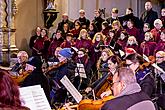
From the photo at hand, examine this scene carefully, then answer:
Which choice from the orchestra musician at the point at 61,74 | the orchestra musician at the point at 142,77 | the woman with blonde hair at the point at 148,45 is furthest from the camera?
the woman with blonde hair at the point at 148,45

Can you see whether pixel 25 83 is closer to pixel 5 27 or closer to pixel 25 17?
pixel 5 27

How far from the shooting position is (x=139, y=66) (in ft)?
17.4

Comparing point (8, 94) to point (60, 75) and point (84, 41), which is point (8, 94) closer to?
point (60, 75)

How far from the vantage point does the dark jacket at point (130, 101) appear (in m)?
2.79

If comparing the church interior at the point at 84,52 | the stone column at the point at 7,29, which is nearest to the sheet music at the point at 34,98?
the church interior at the point at 84,52

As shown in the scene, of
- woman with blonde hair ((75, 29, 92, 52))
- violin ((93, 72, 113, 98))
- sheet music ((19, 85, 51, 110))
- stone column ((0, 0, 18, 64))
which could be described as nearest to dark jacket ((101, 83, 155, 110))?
sheet music ((19, 85, 51, 110))

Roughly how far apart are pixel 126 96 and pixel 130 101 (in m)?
0.05

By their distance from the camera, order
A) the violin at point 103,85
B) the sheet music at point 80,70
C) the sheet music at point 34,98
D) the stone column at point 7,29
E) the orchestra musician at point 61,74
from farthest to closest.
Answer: the stone column at point 7,29 → the sheet music at point 80,70 → the orchestra musician at point 61,74 → the violin at point 103,85 → the sheet music at point 34,98

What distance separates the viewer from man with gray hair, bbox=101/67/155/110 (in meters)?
2.79

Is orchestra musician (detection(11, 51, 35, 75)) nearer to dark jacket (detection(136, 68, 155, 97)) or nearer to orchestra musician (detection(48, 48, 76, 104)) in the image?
orchestra musician (detection(48, 48, 76, 104))

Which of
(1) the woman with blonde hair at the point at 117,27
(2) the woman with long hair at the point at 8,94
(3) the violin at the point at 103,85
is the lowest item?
(3) the violin at the point at 103,85

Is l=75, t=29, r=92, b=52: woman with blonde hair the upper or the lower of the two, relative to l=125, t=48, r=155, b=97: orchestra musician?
upper

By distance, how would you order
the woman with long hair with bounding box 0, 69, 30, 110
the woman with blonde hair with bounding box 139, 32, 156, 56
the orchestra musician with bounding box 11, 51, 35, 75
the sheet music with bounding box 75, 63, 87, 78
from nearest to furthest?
the woman with long hair with bounding box 0, 69, 30, 110, the orchestra musician with bounding box 11, 51, 35, 75, the sheet music with bounding box 75, 63, 87, 78, the woman with blonde hair with bounding box 139, 32, 156, 56

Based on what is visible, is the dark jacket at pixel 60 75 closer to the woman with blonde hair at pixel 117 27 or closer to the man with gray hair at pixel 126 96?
the woman with blonde hair at pixel 117 27
